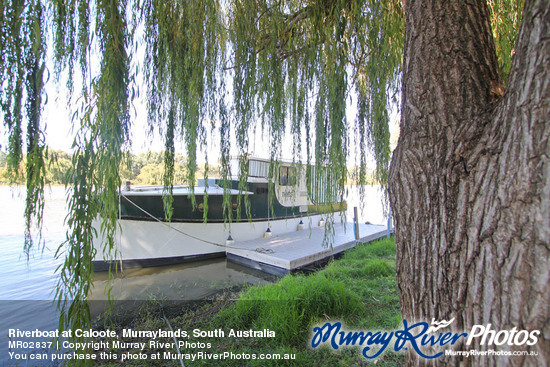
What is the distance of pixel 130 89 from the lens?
4.34 ft

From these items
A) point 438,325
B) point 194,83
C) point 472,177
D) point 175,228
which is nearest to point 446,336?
point 438,325

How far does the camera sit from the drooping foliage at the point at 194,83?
3.85ft

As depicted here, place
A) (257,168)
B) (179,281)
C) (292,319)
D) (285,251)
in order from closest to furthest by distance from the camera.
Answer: (292,319), (179,281), (285,251), (257,168)

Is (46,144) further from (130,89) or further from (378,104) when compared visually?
(378,104)

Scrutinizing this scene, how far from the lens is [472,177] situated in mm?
1021

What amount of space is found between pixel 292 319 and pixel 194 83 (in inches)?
91.5

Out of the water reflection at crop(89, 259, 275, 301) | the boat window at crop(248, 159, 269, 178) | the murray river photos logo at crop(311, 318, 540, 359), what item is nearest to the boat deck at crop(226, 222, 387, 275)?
the water reflection at crop(89, 259, 275, 301)

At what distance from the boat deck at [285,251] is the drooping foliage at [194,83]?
3.81 meters

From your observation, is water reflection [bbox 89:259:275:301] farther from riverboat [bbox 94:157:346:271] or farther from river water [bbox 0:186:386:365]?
riverboat [bbox 94:157:346:271]

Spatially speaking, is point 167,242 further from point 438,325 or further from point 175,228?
point 438,325

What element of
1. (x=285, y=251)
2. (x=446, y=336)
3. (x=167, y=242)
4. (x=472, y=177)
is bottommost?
(x=285, y=251)

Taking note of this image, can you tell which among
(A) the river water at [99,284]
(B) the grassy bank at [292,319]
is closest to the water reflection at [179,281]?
(A) the river water at [99,284]

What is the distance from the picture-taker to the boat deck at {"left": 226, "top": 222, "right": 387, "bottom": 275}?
5.90 meters

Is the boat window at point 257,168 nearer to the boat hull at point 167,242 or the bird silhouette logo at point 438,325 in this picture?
the boat hull at point 167,242
